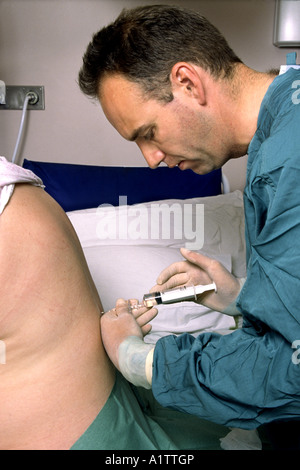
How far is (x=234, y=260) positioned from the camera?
6.00 feet

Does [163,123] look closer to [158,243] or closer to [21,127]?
[158,243]

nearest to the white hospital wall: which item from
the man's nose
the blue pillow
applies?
the blue pillow

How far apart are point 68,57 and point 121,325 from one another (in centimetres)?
153

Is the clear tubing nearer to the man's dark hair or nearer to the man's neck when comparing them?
the man's dark hair

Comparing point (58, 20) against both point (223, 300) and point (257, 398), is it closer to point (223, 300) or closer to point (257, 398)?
point (223, 300)

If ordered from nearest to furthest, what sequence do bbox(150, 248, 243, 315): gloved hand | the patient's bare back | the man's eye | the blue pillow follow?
the patient's bare back, the man's eye, bbox(150, 248, 243, 315): gloved hand, the blue pillow

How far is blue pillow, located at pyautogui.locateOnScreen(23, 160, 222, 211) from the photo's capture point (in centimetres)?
203

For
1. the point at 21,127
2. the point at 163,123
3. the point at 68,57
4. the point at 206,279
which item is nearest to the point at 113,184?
the point at 21,127

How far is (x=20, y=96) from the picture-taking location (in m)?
2.16

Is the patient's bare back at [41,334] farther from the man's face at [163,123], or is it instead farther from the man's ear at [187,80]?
the man's ear at [187,80]

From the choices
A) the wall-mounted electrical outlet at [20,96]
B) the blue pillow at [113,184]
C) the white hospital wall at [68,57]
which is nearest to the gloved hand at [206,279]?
the blue pillow at [113,184]

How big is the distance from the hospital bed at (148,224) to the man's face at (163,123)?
23.2 inches

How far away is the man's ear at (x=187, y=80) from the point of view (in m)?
1.05
